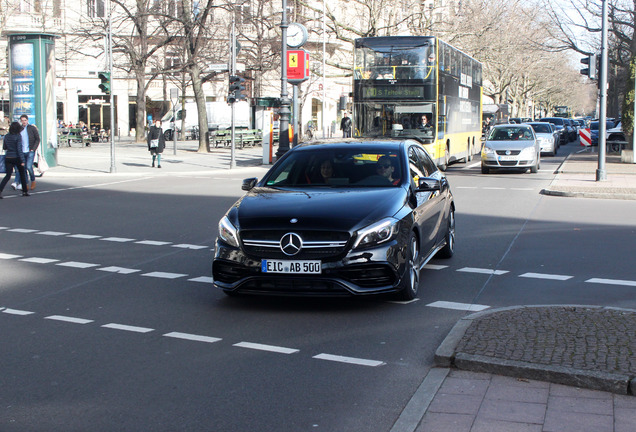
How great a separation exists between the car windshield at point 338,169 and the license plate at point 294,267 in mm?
1520

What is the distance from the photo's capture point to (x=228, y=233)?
734 cm

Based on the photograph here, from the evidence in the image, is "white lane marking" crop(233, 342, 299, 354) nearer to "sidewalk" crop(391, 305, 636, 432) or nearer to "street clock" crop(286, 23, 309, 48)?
"sidewalk" crop(391, 305, 636, 432)

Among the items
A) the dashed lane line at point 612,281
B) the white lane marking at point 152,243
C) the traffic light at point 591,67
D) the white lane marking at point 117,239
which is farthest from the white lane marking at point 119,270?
the traffic light at point 591,67

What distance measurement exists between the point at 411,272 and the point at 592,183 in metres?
15.2

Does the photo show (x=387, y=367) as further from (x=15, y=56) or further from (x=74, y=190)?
(x=15, y=56)

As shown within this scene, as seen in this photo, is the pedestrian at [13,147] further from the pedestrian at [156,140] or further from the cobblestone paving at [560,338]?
the cobblestone paving at [560,338]

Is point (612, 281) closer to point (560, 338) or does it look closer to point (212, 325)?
point (560, 338)

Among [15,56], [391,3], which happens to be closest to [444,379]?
[15,56]

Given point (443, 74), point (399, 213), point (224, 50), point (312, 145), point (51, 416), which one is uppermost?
point (224, 50)

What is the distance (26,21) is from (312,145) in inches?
2021

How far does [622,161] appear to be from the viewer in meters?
31.4

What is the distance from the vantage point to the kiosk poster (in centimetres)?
2661

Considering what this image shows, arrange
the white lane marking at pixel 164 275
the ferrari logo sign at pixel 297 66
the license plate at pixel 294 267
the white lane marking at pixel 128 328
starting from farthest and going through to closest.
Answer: the ferrari logo sign at pixel 297 66 → the white lane marking at pixel 164 275 → the license plate at pixel 294 267 → the white lane marking at pixel 128 328

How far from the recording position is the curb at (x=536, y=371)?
4875mm
